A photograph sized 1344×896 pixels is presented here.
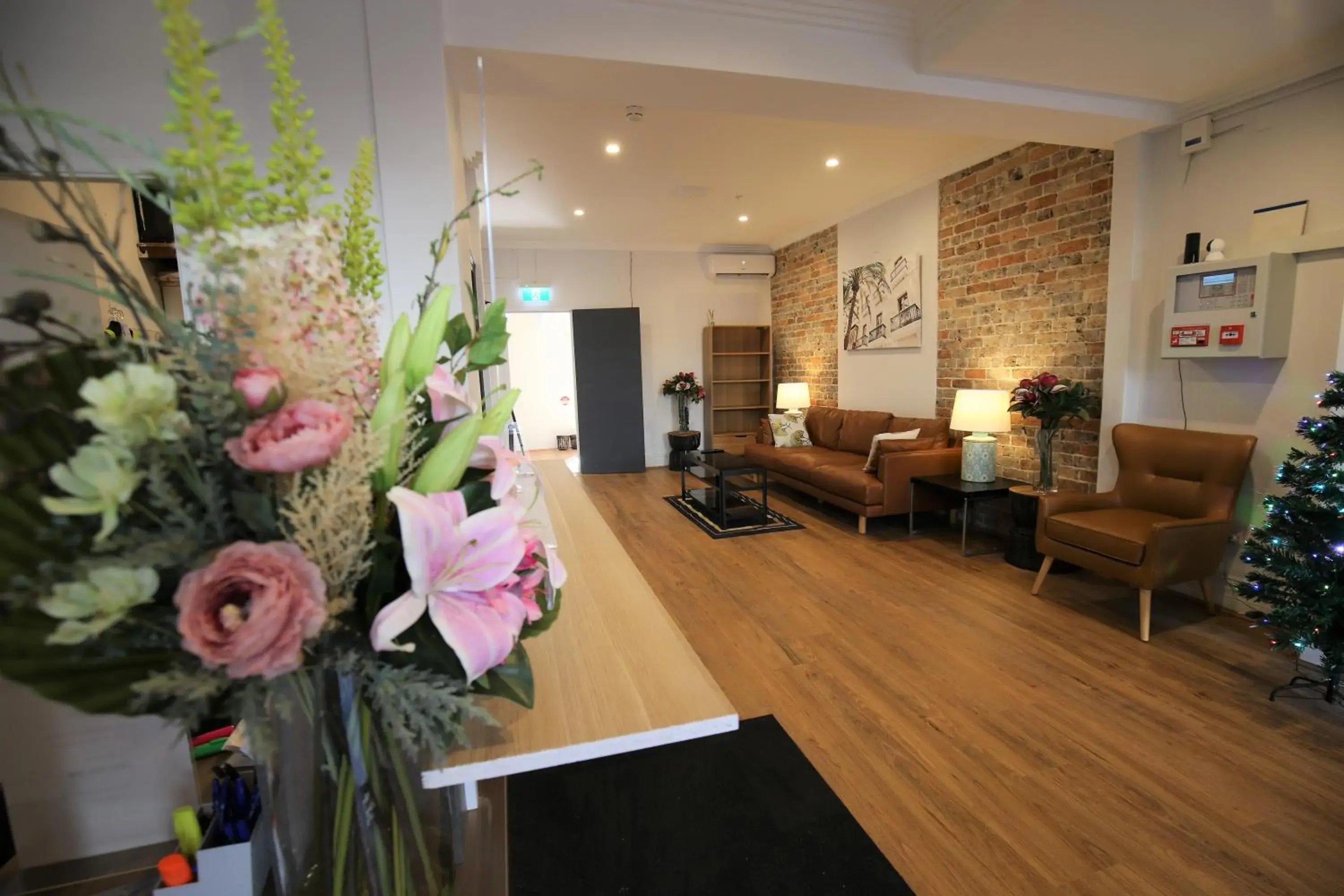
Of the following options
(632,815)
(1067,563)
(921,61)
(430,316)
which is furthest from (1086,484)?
(430,316)

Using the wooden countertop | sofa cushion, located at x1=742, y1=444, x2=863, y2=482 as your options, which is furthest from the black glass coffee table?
the wooden countertop

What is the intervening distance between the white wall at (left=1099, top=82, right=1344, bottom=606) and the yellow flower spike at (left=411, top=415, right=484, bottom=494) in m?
3.59

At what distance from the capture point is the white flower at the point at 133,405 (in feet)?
1.15

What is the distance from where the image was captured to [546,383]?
9.26 metres

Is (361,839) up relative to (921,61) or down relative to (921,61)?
down

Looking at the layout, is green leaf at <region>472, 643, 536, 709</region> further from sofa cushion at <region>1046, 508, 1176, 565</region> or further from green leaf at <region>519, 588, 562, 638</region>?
sofa cushion at <region>1046, 508, 1176, 565</region>

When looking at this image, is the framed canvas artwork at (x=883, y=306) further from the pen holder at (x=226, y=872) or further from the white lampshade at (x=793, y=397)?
the pen holder at (x=226, y=872)

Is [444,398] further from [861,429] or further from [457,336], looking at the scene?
[861,429]

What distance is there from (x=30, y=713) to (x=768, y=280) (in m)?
7.74

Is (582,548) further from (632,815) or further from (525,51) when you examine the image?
(525,51)

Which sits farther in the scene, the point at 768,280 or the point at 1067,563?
the point at 768,280

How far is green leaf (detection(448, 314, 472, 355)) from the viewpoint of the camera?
24.8 inches

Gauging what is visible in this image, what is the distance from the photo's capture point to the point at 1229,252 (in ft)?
10.1

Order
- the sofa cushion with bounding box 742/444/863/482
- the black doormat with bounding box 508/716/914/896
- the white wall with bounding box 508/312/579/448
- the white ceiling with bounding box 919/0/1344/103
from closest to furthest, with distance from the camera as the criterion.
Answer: the black doormat with bounding box 508/716/914/896 < the white ceiling with bounding box 919/0/1344/103 < the sofa cushion with bounding box 742/444/863/482 < the white wall with bounding box 508/312/579/448
